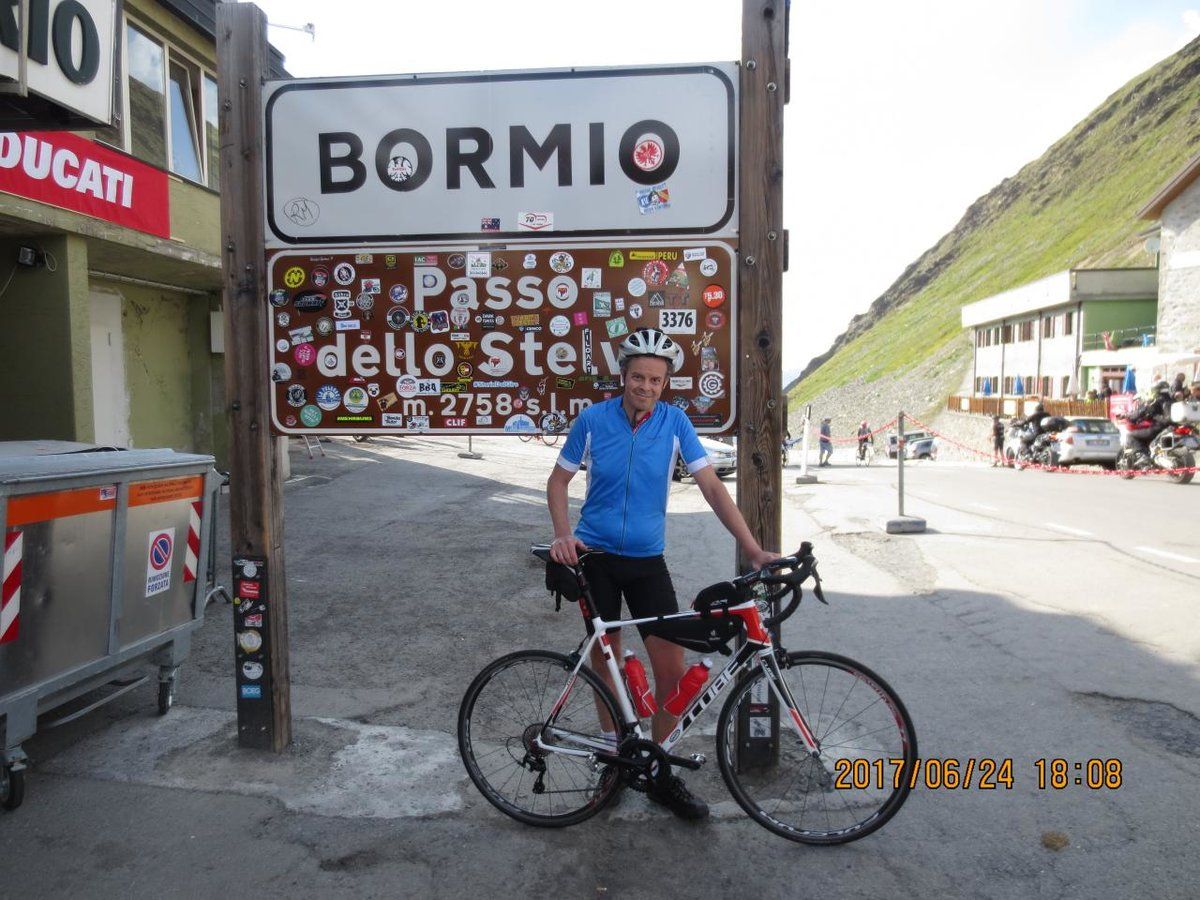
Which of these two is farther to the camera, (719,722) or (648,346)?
(648,346)

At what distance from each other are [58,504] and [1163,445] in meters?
20.8

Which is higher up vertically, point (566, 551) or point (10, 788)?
point (566, 551)

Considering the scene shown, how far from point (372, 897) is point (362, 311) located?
8.73 ft

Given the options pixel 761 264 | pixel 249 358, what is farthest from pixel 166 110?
pixel 761 264

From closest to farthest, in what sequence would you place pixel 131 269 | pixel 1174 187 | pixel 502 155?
pixel 502 155, pixel 131 269, pixel 1174 187

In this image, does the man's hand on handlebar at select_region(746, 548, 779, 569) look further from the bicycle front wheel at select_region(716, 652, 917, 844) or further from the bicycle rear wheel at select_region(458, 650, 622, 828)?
the bicycle rear wheel at select_region(458, 650, 622, 828)

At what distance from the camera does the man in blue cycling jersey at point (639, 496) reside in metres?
3.86

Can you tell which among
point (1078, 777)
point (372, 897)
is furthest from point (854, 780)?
point (372, 897)

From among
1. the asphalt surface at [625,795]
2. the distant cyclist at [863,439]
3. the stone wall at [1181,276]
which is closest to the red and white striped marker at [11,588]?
the asphalt surface at [625,795]

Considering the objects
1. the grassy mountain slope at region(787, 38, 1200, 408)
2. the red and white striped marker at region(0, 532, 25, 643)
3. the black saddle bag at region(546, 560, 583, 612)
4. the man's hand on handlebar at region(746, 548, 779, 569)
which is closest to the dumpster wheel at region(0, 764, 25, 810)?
the red and white striped marker at region(0, 532, 25, 643)

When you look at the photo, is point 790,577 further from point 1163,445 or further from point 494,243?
point 1163,445

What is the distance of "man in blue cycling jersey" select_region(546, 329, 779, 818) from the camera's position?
3.86 m

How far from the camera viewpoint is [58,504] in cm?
433

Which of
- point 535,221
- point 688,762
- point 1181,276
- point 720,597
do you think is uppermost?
point 1181,276
